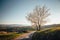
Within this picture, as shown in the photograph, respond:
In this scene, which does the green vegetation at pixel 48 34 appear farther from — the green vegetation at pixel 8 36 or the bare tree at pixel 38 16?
the green vegetation at pixel 8 36

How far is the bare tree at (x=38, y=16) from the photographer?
2814 millimetres

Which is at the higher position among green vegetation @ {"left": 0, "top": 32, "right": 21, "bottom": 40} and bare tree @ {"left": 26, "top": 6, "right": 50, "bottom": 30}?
bare tree @ {"left": 26, "top": 6, "right": 50, "bottom": 30}

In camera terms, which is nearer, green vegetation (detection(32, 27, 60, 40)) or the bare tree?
green vegetation (detection(32, 27, 60, 40))

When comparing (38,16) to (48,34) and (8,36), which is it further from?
(8,36)

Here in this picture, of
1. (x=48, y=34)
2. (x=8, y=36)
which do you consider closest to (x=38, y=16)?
(x=48, y=34)

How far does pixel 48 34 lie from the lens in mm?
2729

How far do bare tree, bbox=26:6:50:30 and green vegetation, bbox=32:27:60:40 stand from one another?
13cm

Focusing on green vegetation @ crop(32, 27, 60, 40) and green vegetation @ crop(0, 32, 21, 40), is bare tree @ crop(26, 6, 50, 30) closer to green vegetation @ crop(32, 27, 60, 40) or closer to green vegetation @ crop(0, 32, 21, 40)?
green vegetation @ crop(32, 27, 60, 40)

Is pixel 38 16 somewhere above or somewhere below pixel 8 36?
above

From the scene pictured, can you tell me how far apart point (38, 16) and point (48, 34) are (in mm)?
416

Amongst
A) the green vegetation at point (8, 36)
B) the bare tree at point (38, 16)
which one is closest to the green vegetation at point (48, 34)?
the bare tree at point (38, 16)

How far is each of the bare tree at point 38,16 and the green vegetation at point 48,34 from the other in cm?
13

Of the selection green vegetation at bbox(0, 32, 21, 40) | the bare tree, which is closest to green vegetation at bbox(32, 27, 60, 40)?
the bare tree

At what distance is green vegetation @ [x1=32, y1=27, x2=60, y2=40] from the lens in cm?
268
